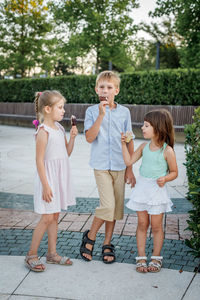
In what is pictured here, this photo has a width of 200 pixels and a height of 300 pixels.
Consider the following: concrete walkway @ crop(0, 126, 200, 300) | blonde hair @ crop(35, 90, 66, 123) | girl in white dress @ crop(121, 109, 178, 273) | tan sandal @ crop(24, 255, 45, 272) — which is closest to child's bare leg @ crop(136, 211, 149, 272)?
girl in white dress @ crop(121, 109, 178, 273)

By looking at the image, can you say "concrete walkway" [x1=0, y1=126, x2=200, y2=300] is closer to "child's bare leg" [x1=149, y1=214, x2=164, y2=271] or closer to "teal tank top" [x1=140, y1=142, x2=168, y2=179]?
"child's bare leg" [x1=149, y1=214, x2=164, y2=271]

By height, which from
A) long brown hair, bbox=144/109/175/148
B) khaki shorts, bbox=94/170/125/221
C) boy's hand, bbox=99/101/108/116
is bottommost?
khaki shorts, bbox=94/170/125/221

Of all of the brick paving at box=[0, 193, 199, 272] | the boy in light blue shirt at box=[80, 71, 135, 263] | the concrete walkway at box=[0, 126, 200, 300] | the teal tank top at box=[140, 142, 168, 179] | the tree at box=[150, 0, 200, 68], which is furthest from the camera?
the tree at box=[150, 0, 200, 68]

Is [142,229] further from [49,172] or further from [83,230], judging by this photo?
[83,230]

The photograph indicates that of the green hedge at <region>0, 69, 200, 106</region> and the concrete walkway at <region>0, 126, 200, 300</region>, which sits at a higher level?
the green hedge at <region>0, 69, 200, 106</region>

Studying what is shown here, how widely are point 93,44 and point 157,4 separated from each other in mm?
3582

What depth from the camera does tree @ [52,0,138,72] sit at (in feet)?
58.8

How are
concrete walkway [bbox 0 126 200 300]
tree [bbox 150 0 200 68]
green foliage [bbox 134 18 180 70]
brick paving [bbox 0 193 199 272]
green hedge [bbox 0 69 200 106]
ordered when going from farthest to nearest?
1. green foliage [bbox 134 18 180 70]
2. tree [bbox 150 0 200 68]
3. green hedge [bbox 0 69 200 106]
4. brick paving [bbox 0 193 199 272]
5. concrete walkway [bbox 0 126 200 300]

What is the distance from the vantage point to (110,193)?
3.33m

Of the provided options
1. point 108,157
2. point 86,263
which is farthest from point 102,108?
point 86,263

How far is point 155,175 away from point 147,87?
36.5ft

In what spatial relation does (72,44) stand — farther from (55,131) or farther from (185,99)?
(55,131)

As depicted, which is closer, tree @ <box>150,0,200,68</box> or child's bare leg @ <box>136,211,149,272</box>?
child's bare leg @ <box>136,211,149,272</box>

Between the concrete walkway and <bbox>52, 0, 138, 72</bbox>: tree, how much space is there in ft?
44.5
